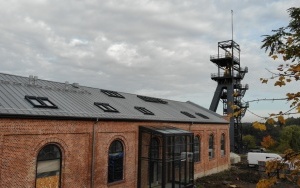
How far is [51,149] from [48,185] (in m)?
1.84

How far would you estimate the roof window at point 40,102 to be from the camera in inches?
599

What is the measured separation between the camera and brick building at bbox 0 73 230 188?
44.3 ft

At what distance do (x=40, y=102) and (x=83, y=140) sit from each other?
3266mm

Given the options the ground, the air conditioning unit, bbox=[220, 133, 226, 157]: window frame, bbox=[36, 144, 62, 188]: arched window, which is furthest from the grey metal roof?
bbox=[220, 133, 226, 157]: window frame

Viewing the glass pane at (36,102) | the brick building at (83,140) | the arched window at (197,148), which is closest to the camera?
the brick building at (83,140)

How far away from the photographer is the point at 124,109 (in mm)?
21531

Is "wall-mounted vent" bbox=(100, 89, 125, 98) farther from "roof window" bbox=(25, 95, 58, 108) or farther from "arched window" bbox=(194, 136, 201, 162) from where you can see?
"arched window" bbox=(194, 136, 201, 162)

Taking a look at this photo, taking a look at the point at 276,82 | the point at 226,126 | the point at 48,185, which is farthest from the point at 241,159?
the point at 276,82

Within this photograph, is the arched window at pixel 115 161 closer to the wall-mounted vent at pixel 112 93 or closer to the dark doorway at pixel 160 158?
the dark doorway at pixel 160 158

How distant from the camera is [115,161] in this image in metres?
18.7

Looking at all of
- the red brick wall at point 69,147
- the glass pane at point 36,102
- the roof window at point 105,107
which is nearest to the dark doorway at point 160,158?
the red brick wall at point 69,147

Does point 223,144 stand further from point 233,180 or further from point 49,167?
point 49,167

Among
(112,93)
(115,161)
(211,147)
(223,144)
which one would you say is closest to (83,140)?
(115,161)

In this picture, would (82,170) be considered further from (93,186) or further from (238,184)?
(238,184)
